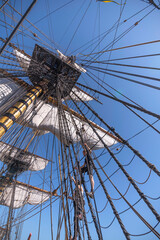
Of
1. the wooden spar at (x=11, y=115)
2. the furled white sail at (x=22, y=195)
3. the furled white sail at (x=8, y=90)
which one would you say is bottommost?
the wooden spar at (x=11, y=115)

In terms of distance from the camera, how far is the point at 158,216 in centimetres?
143

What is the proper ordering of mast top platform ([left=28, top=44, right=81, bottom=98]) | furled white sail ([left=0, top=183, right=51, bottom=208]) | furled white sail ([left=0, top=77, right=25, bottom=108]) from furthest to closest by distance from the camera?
furled white sail ([left=0, top=183, right=51, bottom=208]) → furled white sail ([left=0, top=77, right=25, bottom=108]) → mast top platform ([left=28, top=44, right=81, bottom=98])

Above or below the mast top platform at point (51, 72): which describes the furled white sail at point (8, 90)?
above

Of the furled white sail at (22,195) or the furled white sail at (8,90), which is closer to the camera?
the furled white sail at (8,90)

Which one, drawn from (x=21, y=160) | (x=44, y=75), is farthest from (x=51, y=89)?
(x=21, y=160)

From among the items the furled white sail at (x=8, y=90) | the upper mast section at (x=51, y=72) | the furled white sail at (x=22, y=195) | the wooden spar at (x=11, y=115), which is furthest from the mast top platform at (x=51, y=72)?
the furled white sail at (x=22, y=195)

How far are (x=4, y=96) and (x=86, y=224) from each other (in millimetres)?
6047

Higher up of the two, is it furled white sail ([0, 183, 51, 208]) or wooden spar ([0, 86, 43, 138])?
furled white sail ([0, 183, 51, 208])

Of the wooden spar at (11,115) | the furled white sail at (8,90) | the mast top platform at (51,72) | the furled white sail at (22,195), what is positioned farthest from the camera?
the furled white sail at (22,195)

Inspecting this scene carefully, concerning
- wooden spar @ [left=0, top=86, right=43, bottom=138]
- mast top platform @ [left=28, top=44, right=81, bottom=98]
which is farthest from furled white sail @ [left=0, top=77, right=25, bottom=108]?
wooden spar @ [left=0, top=86, right=43, bottom=138]

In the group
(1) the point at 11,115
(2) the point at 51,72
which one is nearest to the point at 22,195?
(1) the point at 11,115

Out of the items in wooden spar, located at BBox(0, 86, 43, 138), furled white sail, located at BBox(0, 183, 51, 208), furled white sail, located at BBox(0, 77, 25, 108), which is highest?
furled white sail, located at BBox(0, 77, 25, 108)

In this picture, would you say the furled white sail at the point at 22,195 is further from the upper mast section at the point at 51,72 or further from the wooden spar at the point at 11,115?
the wooden spar at the point at 11,115

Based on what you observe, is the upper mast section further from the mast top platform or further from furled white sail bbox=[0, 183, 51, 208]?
furled white sail bbox=[0, 183, 51, 208]
